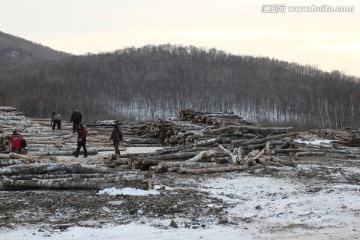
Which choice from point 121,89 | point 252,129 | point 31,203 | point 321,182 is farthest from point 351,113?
point 31,203

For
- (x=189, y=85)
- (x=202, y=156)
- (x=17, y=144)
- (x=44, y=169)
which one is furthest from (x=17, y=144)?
(x=189, y=85)

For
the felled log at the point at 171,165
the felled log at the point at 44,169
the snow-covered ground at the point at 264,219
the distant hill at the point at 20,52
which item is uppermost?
the distant hill at the point at 20,52

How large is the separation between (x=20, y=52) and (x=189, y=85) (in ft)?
238

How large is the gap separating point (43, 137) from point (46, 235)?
60.6ft

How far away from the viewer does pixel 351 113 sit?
89.5 metres

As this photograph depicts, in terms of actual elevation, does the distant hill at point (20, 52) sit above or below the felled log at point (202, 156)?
above

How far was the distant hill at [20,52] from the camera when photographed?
151 m

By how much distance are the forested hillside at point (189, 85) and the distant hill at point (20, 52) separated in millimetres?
29470

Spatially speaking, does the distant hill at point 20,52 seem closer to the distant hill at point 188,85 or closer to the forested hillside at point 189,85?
the distant hill at point 188,85

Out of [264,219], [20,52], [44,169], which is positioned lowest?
[264,219]

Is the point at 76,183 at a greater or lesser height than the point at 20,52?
lesser

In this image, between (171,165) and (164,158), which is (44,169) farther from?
(164,158)

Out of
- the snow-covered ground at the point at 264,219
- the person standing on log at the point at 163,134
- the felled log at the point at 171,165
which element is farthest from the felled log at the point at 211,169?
the person standing on log at the point at 163,134

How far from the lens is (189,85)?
376 ft
